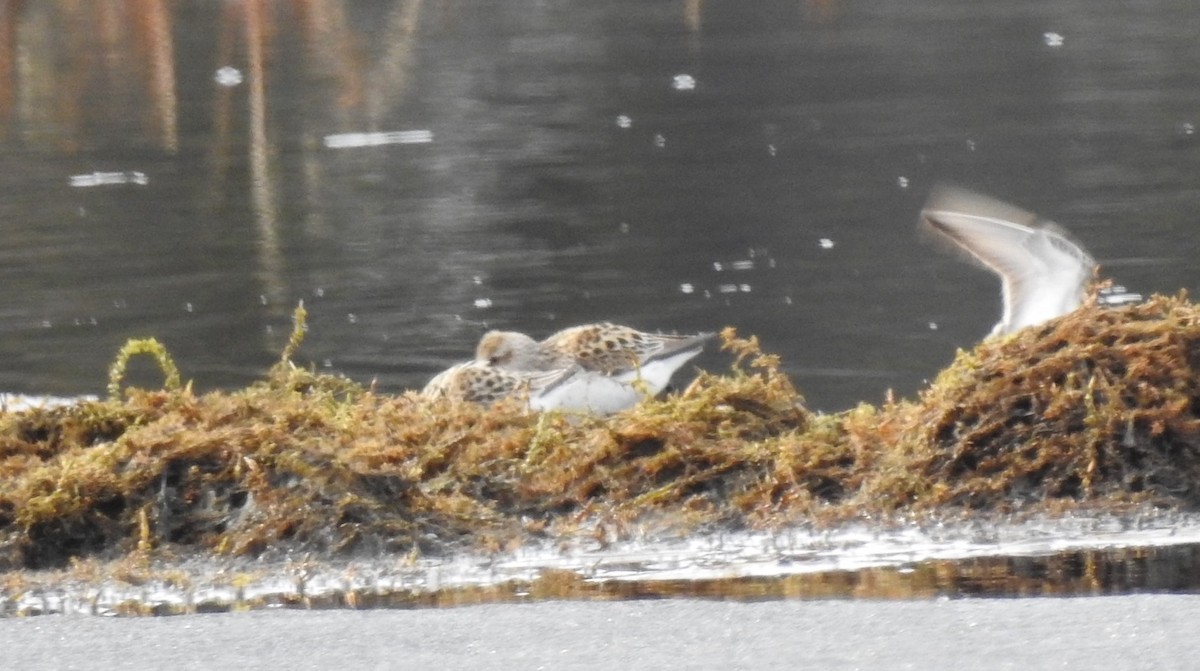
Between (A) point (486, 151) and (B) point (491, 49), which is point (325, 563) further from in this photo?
(B) point (491, 49)

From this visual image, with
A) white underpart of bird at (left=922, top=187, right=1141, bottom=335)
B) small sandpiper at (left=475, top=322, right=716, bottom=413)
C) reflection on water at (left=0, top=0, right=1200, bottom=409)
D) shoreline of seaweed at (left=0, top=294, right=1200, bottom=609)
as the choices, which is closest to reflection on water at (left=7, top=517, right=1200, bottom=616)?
shoreline of seaweed at (left=0, top=294, right=1200, bottom=609)

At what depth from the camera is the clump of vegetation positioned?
299 inches

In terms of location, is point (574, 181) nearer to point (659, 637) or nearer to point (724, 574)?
point (724, 574)

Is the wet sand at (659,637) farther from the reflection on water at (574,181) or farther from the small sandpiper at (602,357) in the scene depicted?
the reflection on water at (574,181)

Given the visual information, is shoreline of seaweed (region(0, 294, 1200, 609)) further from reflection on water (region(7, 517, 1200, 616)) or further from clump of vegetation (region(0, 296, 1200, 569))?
reflection on water (region(7, 517, 1200, 616))

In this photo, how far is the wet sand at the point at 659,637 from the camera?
5.68m

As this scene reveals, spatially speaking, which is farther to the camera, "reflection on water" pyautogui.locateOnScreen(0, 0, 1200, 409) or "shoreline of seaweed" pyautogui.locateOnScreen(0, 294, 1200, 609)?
"reflection on water" pyautogui.locateOnScreen(0, 0, 1200, 409)

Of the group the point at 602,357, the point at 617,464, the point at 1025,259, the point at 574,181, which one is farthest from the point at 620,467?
the point at 574,181

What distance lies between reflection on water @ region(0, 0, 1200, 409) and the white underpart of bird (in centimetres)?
150

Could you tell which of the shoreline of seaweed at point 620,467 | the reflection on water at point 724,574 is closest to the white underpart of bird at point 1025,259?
the shoreline of seaweed at point 620,467

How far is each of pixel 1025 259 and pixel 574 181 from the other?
9.11m

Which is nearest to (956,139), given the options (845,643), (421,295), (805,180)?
(805,180)

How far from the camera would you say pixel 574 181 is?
61.4 feet

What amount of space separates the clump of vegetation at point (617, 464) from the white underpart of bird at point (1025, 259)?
47.8 inches
